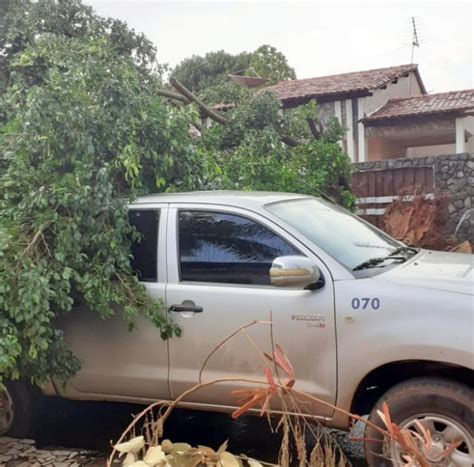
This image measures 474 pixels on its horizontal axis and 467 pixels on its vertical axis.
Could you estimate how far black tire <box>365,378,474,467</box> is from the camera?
3.10 meters

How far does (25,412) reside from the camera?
14.4 feet

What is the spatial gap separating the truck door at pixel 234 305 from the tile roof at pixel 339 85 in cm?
1289

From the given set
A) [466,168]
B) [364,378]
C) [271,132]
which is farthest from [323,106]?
[364,378]

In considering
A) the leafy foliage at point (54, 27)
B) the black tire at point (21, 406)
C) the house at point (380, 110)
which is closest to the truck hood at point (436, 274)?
the black tire at point (21, 406)

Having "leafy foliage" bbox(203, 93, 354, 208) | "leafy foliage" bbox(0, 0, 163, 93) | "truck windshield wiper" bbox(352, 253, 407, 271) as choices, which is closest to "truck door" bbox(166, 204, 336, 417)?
"truck windshield wiper" bbox(352, 253, 407, 271)

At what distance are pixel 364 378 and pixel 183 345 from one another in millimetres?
1178

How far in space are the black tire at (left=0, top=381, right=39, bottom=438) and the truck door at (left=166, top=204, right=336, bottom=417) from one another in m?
1.25

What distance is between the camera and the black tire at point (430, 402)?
3102mm

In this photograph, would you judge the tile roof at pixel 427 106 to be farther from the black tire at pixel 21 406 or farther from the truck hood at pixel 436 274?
the black tire at pixel 21 406

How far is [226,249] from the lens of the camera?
3.89 meters

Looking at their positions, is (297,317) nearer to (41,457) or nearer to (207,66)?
(41,457)

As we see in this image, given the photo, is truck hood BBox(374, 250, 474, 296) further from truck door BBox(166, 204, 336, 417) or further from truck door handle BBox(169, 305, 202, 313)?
truck door handle BBox(169, 305, 202, 313)

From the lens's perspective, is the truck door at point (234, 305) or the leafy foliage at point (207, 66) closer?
the truck door at point (234, 305)

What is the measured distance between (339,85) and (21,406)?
14564mm
